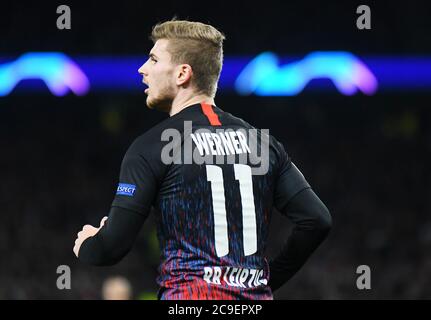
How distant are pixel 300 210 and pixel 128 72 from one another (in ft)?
34.0

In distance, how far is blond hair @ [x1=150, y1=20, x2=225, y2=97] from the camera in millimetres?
3234

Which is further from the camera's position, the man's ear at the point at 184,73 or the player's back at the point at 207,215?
the man's ear at the point at 184,73

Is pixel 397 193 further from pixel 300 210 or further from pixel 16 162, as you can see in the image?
pixel 300 210

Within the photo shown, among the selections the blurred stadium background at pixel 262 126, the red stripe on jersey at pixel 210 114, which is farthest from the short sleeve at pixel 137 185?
the blurred stadium background at pixel 262 126

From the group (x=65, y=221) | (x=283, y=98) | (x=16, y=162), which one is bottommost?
(x=65, y=221)

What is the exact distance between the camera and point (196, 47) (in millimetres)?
3234

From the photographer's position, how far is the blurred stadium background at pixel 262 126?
511 inches

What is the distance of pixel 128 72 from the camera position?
13.4 m

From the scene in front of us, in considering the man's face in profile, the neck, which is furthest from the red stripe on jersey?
the man's face in profile

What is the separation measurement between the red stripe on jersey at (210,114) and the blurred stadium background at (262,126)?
8.92 meters

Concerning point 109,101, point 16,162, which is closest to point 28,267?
point 16,162

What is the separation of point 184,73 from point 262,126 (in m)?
11.7

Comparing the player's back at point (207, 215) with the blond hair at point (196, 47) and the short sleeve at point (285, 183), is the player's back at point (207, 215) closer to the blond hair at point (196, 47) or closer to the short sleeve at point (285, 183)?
the short sleeve at point (285, 183)
